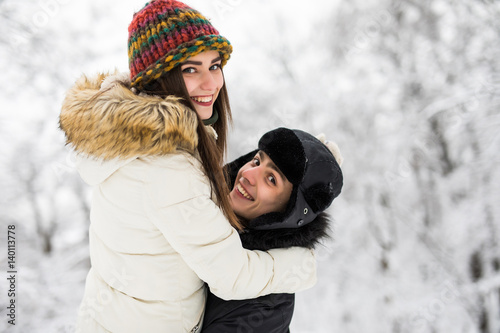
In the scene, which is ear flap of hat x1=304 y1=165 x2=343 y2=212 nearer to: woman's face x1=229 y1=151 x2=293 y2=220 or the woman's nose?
woman's face x1=229 y1=151 x2=293 y2=220

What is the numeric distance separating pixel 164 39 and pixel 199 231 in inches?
26.9

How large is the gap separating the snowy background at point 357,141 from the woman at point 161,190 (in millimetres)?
3464

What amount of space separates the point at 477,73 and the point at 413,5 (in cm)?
179

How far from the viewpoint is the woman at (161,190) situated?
1.02 m

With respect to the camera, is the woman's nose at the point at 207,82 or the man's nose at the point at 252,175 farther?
the man's nose at the point at 252,175

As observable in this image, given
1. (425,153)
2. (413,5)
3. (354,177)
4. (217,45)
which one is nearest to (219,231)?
(217,45)

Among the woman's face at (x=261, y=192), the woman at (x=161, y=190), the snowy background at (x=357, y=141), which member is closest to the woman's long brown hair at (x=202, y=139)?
the woman at (x=161, y=190)

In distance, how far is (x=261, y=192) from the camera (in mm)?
1490

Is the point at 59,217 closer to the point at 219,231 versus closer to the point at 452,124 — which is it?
the point at 219,231

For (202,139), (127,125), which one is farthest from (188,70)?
(127,125)

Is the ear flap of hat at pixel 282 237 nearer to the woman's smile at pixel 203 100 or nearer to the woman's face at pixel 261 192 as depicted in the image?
the woman's face at pixel 261 192

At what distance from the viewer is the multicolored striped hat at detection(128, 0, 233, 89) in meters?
1.15

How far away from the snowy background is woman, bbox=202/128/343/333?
3.54 meters

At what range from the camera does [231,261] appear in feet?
3.63
